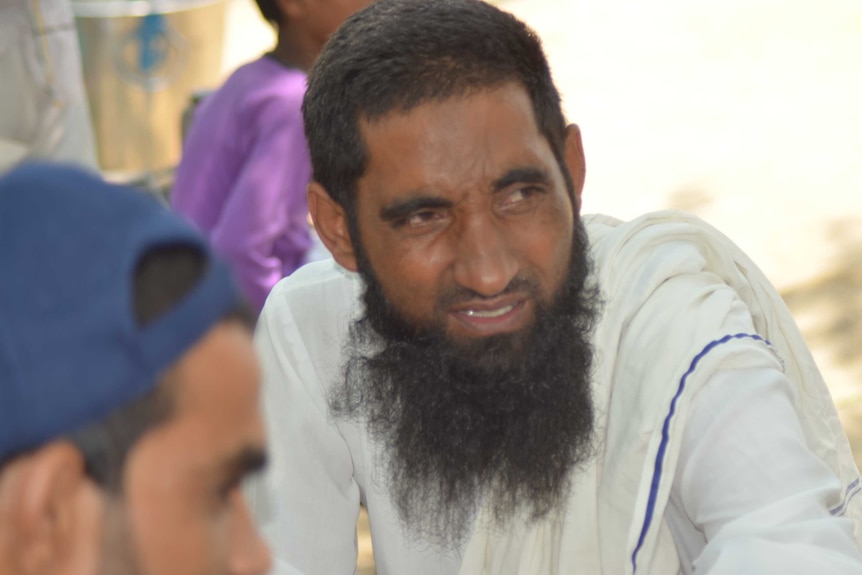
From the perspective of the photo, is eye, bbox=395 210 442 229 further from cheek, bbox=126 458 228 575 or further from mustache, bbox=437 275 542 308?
cheek, bbox=126 458 228 575

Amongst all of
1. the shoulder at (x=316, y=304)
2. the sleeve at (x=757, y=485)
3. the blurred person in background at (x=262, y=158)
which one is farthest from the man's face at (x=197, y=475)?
the blurred person in background at (x=262, y=158)

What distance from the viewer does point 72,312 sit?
1212mm

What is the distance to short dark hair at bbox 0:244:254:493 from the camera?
1241 millimetres

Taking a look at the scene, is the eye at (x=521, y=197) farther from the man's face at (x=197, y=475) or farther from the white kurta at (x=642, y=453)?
the man's face at (x=197, y=475)

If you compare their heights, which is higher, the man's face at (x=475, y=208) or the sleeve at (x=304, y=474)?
the man's face at (x=475, y=208)

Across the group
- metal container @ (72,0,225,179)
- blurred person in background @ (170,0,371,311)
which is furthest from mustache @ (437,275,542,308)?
metal container @ (72,0,225,179)

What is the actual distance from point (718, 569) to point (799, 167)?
6178 mm

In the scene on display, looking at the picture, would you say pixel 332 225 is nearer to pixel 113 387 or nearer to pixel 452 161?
pixel 452 161

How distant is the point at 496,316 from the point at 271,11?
224 centimetres

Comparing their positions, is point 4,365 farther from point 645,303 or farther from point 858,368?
point 858,368

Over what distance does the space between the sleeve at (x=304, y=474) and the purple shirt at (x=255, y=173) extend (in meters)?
1.19

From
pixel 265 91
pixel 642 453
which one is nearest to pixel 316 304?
pixel 642 453

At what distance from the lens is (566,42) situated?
1144 cm

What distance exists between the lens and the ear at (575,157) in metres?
2.94
